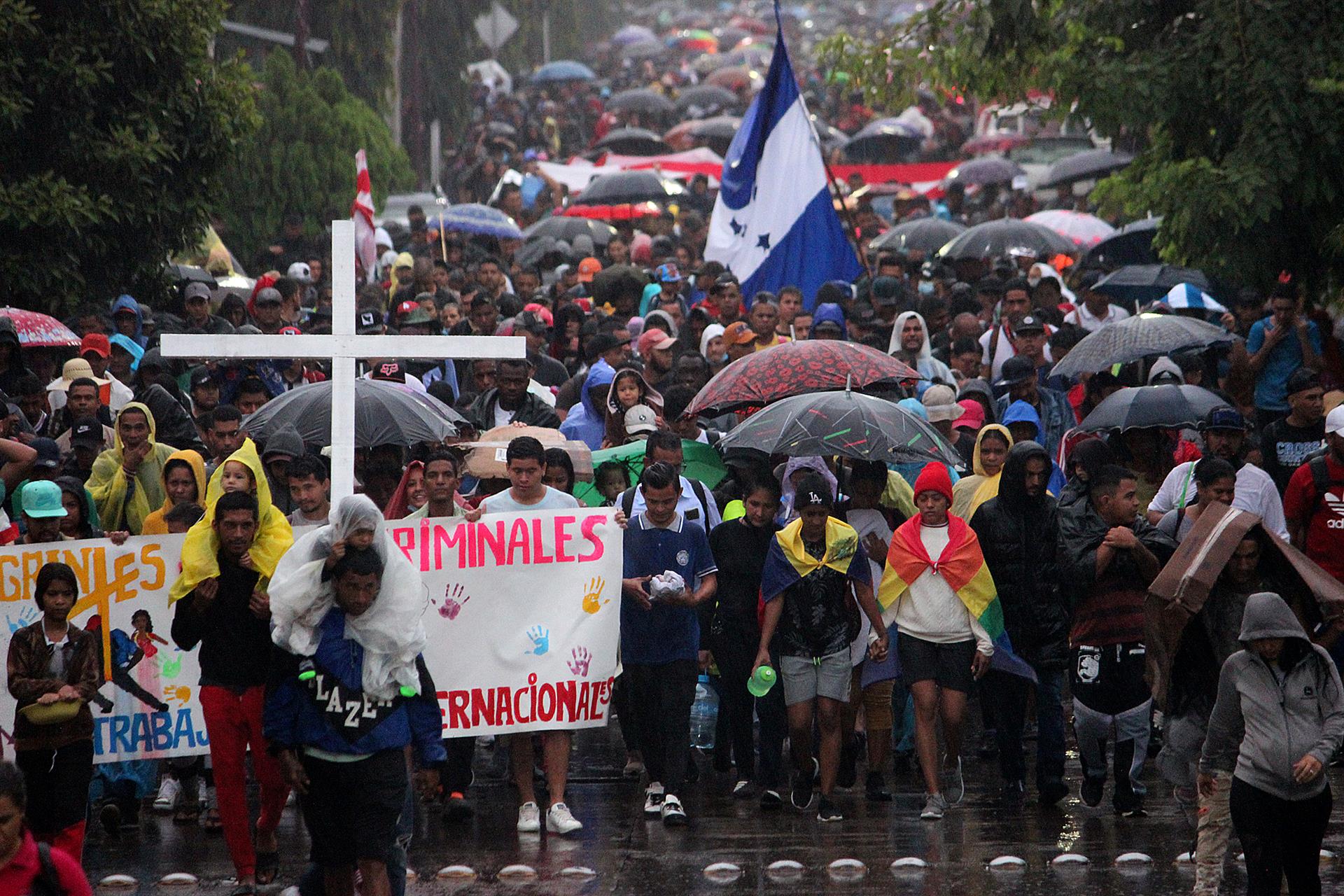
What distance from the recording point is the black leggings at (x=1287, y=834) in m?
7.24

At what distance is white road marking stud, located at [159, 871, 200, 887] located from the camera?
8375 mm

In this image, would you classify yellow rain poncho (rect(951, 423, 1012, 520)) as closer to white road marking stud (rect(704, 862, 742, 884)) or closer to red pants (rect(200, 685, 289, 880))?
white road marking stud (rect(704, 862, 742, 884))

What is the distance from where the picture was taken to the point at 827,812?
9.30m

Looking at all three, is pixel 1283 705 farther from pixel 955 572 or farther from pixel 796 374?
pixel 796 374

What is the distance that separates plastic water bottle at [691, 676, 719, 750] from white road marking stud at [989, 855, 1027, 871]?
2653 mm

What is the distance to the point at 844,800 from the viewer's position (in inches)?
384

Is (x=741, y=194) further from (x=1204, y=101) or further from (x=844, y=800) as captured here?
(x=844, y=800)

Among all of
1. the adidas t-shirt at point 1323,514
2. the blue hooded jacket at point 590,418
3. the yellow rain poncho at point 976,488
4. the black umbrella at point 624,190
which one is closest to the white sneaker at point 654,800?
the yellow rain poncho at point 976,488

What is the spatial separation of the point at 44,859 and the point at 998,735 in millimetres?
5378

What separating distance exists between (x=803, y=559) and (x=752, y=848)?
4.71 ft

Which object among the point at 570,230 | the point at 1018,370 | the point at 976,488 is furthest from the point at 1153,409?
the point at 570,230

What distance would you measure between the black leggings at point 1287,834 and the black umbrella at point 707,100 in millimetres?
37601

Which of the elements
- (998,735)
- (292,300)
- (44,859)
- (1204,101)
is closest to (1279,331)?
(1204,101)

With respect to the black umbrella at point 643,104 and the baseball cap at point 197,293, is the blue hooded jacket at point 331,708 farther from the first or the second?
the black umbrella at point 643,104
